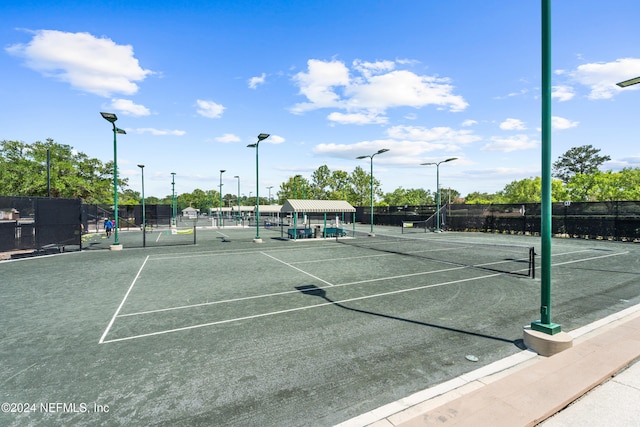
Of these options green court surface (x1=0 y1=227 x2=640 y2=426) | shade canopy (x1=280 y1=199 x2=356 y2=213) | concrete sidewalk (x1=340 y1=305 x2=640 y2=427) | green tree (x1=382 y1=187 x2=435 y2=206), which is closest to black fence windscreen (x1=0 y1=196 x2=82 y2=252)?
green court surface (x1=0 y1=227 x2=640 y2=426)

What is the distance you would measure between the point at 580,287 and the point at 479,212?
1076 inches

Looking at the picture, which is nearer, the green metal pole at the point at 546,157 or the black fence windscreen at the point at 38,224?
the green metal pole at the point at 546,157

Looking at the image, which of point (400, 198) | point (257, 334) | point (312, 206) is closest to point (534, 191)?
point (400, 198)

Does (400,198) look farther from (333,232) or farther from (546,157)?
(546,157)

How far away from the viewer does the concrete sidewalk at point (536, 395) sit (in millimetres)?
3797

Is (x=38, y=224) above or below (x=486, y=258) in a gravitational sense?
above

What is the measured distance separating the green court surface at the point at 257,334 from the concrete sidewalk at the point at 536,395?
0.29 meters

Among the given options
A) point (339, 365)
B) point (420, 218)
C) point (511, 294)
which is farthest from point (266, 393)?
point (420, 218)

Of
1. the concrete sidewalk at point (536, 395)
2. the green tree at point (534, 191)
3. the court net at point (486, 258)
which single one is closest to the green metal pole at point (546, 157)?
the concrete sidewalk at point (536, 395)

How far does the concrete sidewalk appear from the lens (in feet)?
12.5

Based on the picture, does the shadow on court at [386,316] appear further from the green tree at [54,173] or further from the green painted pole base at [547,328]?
the green tree at [54,173]

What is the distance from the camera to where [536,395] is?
4219mm

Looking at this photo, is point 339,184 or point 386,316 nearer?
point 386,316

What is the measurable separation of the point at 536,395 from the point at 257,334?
5160mm
